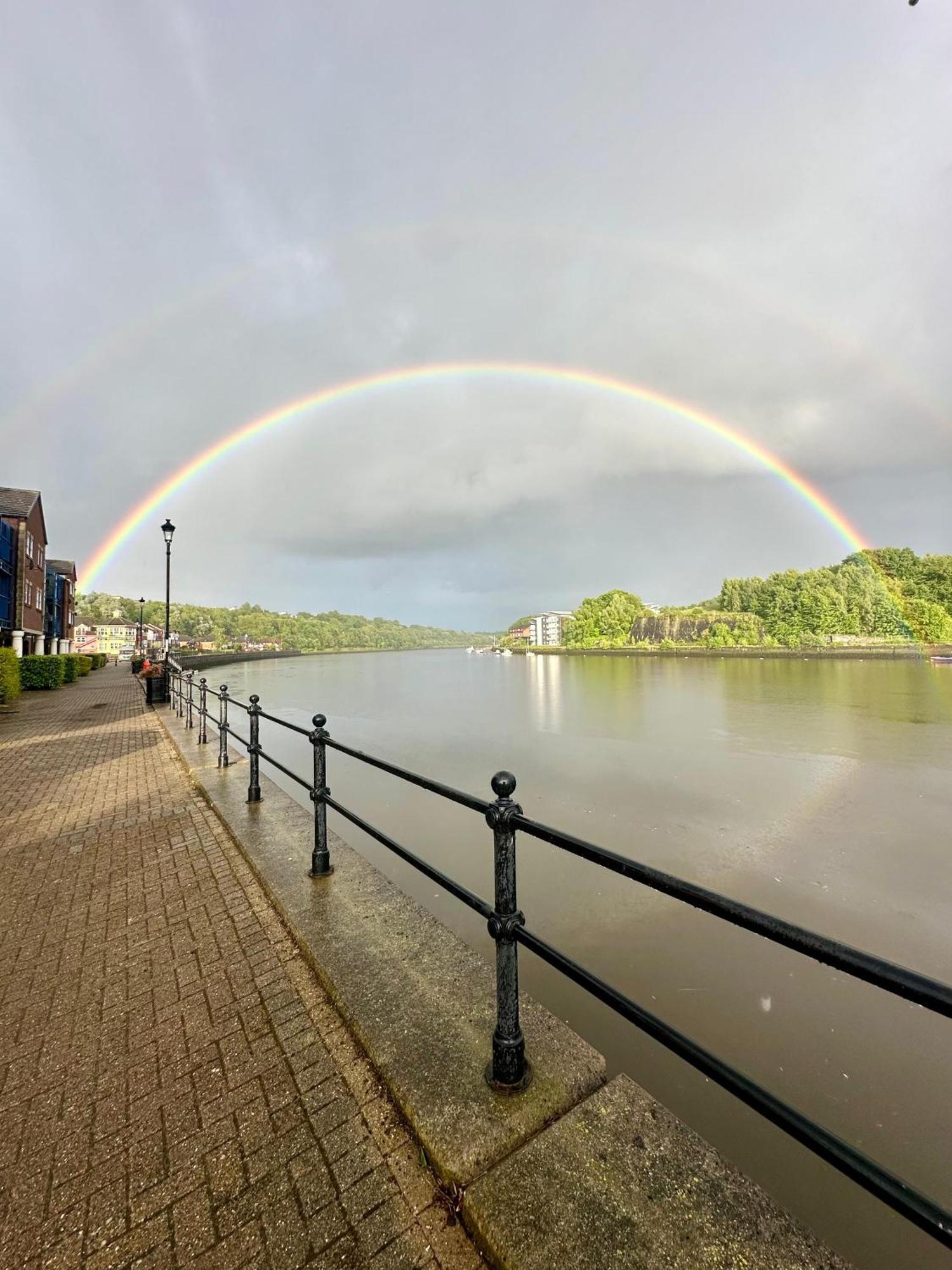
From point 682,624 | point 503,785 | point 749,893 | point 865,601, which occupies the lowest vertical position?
point 749,893

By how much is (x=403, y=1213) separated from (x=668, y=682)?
3868 cm

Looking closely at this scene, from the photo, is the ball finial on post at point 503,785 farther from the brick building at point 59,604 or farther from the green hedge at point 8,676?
the brick building at point 59,604

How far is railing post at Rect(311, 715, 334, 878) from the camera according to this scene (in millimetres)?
3566

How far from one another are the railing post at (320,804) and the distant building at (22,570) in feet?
86.1

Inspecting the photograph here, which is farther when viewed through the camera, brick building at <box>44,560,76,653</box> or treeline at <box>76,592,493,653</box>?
treeline at <box>76,592,493,653</box>

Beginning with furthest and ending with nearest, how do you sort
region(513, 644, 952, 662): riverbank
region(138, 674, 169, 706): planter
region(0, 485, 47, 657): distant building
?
region(513, 644, 952, 662): riverbank → region(0, 485, 47, 657): distant building → region(138, 674, 169, 706): planter

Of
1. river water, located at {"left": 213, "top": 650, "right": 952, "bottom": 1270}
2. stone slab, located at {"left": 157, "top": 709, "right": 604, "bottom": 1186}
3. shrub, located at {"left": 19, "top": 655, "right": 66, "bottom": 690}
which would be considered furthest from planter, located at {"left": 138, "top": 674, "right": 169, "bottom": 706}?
stone slab, located at {"left": 157, "top": 709, "right": 604, "bottom": 1186}

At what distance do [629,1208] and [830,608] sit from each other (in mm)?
98891

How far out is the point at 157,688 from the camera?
16.2 meters

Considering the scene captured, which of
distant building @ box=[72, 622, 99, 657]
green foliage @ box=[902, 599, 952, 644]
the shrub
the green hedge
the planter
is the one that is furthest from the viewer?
distant building @ box=[72, 622, 99, 657]

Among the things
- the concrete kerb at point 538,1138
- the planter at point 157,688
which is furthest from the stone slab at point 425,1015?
the planter at point 157,688

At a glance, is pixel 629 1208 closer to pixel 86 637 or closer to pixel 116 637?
pixel 86 637

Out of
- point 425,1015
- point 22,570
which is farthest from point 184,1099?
point 22,570

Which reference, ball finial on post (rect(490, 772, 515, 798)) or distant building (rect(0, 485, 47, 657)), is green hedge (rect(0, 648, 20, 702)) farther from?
ball finial on post (rect(490, 772, 515, 798))
